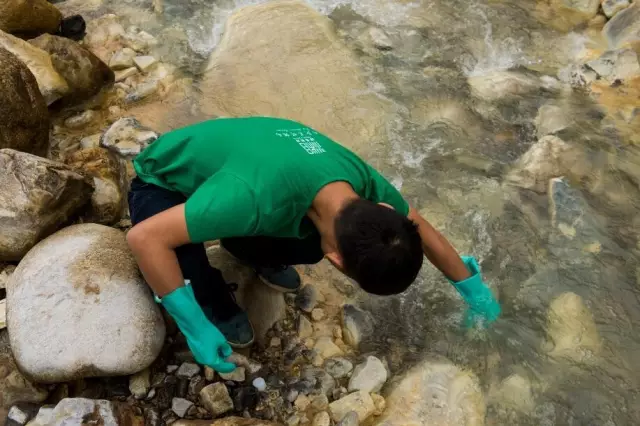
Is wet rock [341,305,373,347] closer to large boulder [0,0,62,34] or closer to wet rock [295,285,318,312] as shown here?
wet rock [295,285,318,312]

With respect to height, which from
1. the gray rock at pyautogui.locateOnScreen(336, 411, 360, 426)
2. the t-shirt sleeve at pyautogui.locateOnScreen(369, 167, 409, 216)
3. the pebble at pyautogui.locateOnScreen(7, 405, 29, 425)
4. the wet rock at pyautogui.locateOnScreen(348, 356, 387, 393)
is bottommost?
the wet rock at pyautogui.locateOnScreen(348, 356, 387, 393)

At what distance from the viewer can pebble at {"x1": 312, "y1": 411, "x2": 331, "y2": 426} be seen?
7.57ft

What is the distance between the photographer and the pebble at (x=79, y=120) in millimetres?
3613

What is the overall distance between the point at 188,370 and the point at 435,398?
1.01 meters

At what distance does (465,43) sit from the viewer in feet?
14.6

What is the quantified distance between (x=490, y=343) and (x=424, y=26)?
9.17ft

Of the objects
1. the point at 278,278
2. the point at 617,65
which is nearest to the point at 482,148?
the point at 617,65

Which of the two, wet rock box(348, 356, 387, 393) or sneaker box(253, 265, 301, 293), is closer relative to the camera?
wet rock box(348, 356, 387, 393)

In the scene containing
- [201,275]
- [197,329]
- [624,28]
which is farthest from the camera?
[624,28]

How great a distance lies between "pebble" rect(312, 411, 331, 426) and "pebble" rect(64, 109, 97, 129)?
7.71ft

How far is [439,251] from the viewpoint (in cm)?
232

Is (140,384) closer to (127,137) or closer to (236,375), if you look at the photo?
(236,375)

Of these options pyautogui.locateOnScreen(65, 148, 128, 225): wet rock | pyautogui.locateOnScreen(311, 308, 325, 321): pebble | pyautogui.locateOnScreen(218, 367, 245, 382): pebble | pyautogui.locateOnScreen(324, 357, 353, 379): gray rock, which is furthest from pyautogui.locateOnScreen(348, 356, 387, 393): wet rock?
pyautogui.locateOnScreen(65, 148, 128, 225): wet rock

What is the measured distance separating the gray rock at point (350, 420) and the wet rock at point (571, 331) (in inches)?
37.4
